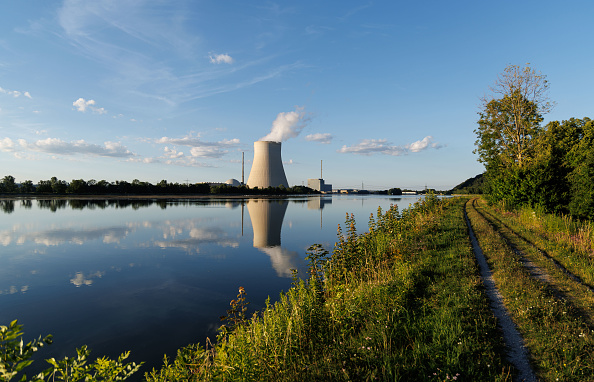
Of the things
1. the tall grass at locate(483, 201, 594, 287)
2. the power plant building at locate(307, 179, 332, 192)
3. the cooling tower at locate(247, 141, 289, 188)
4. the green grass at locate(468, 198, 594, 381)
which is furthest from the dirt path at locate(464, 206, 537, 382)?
the power plant building at locate(307, 179, 332, 192)

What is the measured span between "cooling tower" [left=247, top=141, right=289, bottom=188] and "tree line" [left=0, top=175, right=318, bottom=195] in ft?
36.1

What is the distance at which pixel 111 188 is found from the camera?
7438 centimetres

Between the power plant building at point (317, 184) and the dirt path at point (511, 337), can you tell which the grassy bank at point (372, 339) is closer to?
the dirt path at point (511, 337)

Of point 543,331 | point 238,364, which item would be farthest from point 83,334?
point 543,331

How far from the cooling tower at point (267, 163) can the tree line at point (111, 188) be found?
11.0m

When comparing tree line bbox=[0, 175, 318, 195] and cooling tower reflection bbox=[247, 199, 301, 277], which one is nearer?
cooling tower reflection bbox=[247, 199, 301, 277]

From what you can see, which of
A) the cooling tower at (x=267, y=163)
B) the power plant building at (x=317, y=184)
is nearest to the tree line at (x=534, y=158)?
the cooling tower at (x=267, y=163)

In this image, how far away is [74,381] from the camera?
2217 millimetres

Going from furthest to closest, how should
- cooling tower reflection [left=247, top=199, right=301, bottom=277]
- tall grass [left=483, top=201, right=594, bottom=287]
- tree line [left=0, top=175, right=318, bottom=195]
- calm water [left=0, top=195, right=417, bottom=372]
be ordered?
tree line [left=0, top=175, right=318, bottom=195] → cooling tower reflection [left=247, top=199, right=301, bottom=277] → tall grass [left=483, top=201, right=594, bottom=287] → calm water [left=0, top=195, right=417, bottom=372]

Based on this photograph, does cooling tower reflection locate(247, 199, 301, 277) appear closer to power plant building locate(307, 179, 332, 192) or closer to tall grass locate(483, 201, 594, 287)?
tall grass locate(483, 201, 594, 287)

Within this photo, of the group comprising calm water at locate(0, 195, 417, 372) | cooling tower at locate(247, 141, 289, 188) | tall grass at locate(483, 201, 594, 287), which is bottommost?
calm water at locate(0, 195, 417, 372)

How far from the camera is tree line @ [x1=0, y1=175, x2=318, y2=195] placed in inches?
2778

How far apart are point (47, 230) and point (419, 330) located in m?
22.1

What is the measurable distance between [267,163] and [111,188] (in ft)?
136
